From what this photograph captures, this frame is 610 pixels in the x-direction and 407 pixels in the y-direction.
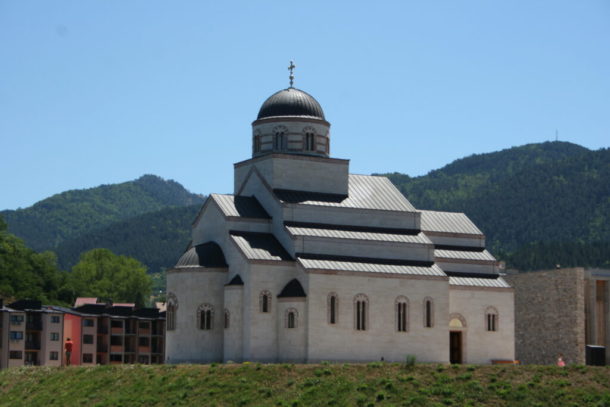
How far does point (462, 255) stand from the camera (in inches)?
3034

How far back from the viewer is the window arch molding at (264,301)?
66.9 meters

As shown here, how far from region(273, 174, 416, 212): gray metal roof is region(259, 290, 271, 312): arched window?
275 inches

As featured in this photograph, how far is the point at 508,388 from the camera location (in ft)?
185

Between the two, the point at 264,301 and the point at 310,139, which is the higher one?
the point at 310,139

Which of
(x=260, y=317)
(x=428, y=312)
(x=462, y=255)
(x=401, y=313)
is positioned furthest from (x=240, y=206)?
(x=462, y=255)

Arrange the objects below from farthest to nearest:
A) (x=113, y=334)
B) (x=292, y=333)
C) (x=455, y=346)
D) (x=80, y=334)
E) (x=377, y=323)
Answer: (x=113, y=334)
(x=80, y=334)
(x=455, y=346)
(x=377, y=323)
(x=292, y=333)

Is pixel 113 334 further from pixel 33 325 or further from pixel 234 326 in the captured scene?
pixel 234 326

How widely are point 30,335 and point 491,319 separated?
48633mm

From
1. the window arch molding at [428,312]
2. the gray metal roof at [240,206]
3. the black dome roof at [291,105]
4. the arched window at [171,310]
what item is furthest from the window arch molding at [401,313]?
the black dome roof at [291,105]

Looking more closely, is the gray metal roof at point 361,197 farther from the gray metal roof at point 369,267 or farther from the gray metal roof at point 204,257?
the gray metal roof at point 204,257

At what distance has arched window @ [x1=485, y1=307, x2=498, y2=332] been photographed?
245 ft

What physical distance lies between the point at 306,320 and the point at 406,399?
12.8m

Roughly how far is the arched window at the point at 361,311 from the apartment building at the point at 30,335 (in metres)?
44.4

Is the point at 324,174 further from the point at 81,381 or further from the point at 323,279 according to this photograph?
the point at 81,381
